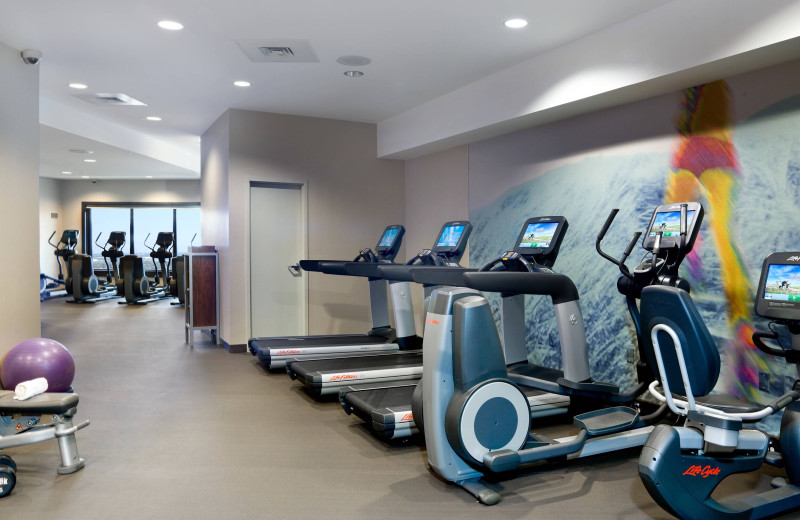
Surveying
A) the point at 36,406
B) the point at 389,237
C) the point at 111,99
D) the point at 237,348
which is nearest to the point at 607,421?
the point at 36,406

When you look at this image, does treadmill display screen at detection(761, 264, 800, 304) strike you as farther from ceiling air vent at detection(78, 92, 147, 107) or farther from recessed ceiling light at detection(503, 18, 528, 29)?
ceiling air vent at detection(78, 92, 147, 107)

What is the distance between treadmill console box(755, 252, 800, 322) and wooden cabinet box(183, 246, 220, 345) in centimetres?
594

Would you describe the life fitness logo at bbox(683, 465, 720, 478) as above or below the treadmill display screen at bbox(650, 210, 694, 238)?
below

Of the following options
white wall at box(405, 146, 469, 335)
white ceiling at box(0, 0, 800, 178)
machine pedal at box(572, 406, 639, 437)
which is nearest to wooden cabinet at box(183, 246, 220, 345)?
white ceiling at box(0, 0, 800, 178)

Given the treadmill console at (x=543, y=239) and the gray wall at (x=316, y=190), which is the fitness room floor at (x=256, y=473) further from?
the gray wall at (x=316, y=190)

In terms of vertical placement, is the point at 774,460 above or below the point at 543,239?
below

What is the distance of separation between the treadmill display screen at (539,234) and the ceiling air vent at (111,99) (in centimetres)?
488

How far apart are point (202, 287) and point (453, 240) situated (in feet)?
12.0

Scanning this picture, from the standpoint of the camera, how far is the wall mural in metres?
3.76

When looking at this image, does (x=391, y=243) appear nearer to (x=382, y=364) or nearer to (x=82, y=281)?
(x=382, y=364)

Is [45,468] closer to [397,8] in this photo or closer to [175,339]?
[397,8]

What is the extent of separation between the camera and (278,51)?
4941 millimetres

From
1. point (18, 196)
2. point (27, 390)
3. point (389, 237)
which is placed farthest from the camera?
point (389, 237)

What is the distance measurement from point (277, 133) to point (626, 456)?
528 cm
